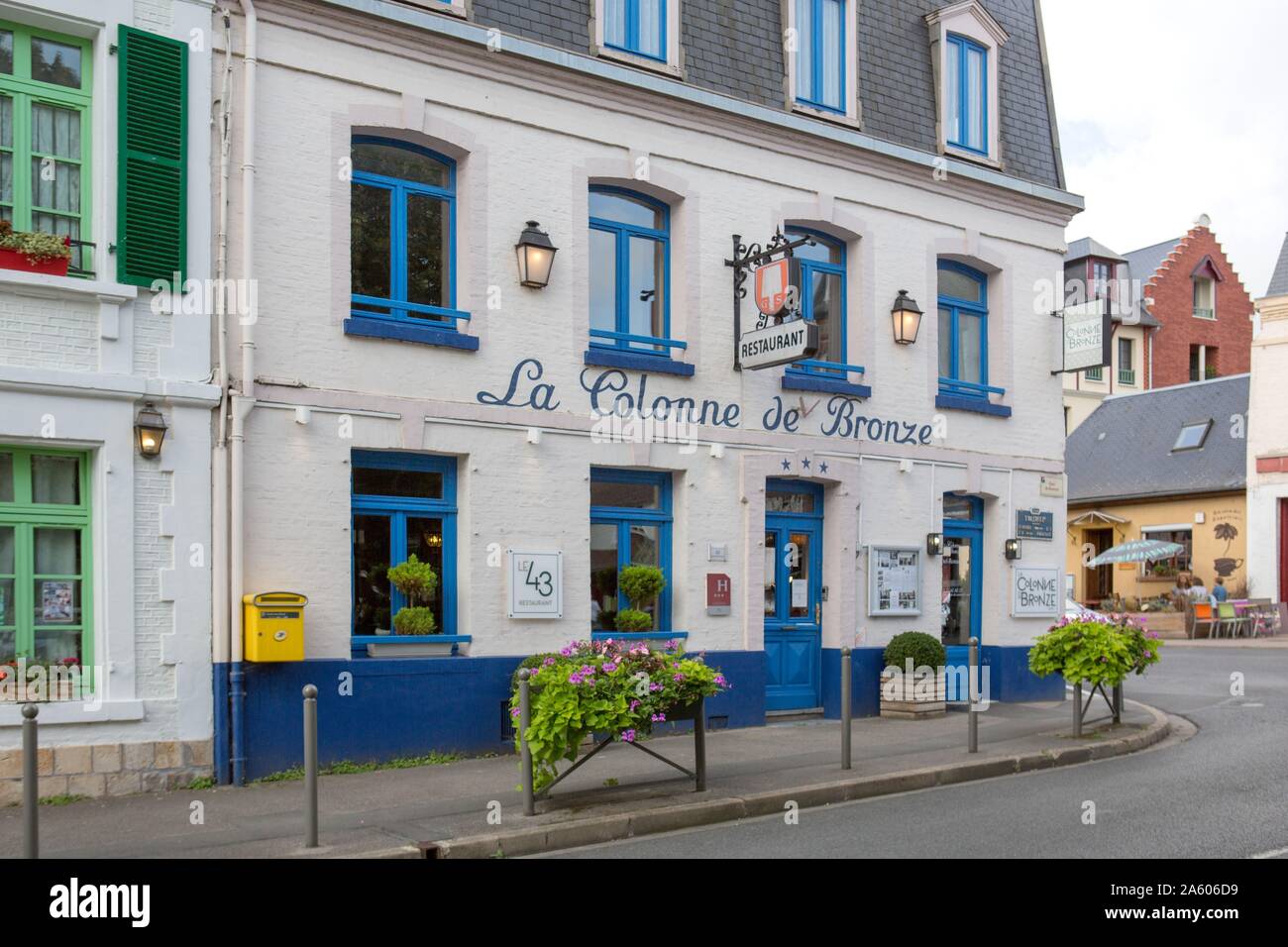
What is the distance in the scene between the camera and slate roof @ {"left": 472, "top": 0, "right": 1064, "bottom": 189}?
12578 mm

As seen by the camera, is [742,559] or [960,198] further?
[960,198]

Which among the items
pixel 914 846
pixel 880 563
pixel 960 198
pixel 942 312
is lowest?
pixel 914 846

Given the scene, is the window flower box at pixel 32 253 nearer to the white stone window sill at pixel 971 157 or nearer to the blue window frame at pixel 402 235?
the blue window frame at pixel 402 235

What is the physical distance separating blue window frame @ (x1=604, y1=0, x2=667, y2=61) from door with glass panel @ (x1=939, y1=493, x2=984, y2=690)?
21.7ft

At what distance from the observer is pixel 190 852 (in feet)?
25.7

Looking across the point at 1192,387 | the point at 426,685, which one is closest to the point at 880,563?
the point at 426,685

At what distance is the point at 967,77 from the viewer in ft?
52.9

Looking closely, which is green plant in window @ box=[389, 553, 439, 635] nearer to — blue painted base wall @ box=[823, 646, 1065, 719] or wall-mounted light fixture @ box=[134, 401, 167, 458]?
wall-mounted light fixture @ box=[134, 401, 167, 458]

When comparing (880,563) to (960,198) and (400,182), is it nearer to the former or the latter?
(960,198)

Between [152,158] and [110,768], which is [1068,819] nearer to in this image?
[110,768]

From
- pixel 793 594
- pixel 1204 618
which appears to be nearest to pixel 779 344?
pixel 793 594

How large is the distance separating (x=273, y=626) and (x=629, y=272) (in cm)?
537

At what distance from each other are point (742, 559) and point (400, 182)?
536cm

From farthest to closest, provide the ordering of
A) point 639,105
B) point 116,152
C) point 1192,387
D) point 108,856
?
point 1192,387 < point 639,105 < point 116,152 < point 108,856
